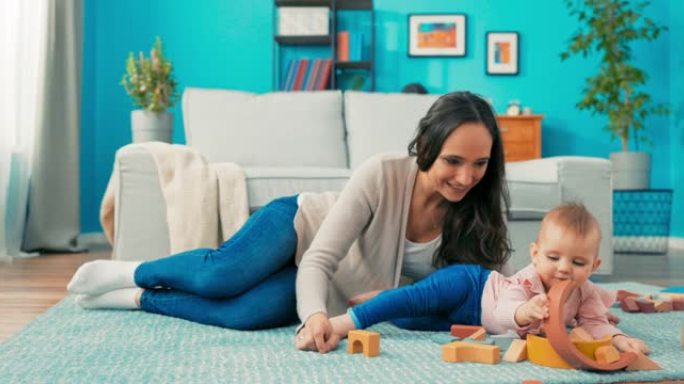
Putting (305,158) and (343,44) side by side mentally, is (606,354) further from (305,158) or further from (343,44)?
(343,44)

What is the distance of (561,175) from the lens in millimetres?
3033

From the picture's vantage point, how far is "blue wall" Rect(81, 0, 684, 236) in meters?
4.98

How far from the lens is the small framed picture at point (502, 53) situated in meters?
5.18

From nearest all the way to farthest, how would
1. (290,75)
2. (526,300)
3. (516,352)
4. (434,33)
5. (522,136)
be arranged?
1. (516,352)
2. (526,300)
3. (522,136)
4. (290,75)
5. (434,33)

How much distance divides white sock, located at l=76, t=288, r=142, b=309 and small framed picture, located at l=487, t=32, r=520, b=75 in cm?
359

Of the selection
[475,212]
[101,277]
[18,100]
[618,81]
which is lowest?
[101,277]

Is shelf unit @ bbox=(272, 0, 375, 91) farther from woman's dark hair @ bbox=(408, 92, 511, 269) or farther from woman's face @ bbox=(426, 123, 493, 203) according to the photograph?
woman's face @ bbox=(426, 123, 493, 203)

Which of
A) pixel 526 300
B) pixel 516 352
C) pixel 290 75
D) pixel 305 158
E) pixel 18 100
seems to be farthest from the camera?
pixel 290 75

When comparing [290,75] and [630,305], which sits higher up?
[290,75]

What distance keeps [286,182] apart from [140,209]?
0.52 meters

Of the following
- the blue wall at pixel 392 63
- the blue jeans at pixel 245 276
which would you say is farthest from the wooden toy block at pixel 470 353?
the blue wall at pixel 392 63

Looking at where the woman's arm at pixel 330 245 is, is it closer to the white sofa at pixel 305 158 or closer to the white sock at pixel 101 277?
the white sock at pixel 101 277

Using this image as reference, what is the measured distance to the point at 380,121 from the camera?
3.59 m

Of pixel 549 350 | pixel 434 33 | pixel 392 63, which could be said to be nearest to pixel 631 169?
pixel 434 33
